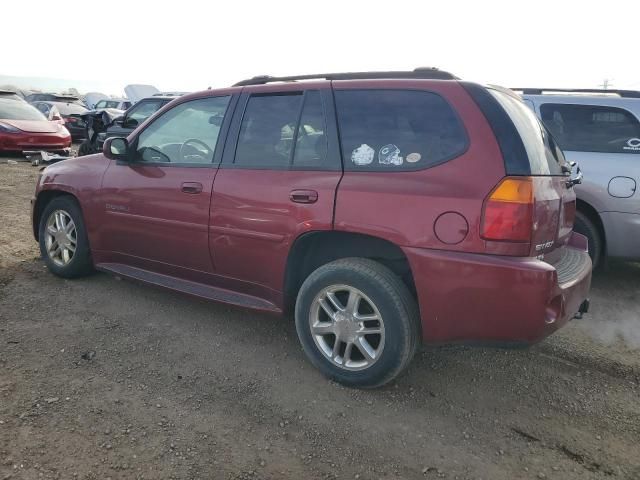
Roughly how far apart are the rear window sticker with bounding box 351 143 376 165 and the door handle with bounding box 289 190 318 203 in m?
0.30


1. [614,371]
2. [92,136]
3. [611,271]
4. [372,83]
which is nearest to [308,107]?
[372,83]

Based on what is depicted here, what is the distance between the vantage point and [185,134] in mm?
3793

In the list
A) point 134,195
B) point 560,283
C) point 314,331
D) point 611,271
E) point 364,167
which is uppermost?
point 364,167

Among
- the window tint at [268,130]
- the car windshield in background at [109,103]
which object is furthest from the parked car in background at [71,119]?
the window tint at [268,130]

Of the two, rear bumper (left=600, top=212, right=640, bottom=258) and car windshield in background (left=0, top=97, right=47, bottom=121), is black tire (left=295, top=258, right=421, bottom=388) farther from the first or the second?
car windshield in background (left=0, top=97, right=47, bottom=121)

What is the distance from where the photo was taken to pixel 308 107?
3160 millimetres

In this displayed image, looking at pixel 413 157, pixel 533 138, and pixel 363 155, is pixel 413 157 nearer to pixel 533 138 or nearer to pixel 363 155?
pixel 363 155

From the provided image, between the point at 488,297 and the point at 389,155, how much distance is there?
93 cm

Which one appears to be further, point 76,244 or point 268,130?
point 76,244

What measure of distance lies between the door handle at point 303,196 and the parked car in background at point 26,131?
11.6 metres

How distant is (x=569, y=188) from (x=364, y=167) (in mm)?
1309

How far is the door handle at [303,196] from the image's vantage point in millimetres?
2914

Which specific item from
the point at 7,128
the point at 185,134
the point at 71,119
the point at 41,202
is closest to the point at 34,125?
the point at 7,128

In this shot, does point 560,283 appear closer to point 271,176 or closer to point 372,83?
point 372,83
